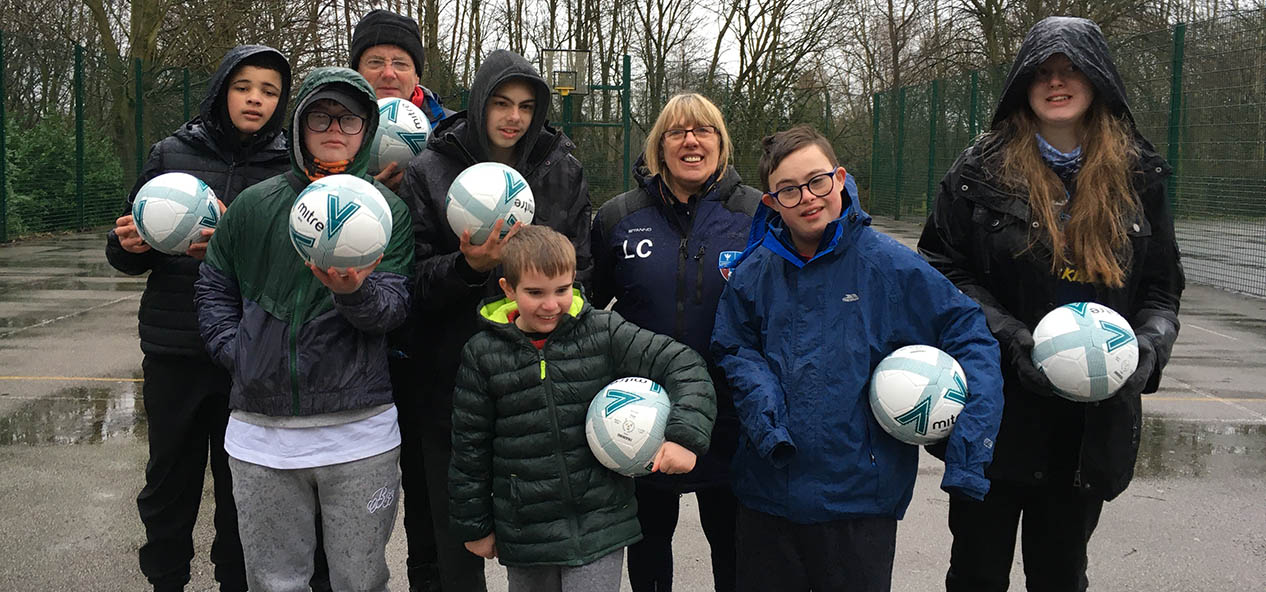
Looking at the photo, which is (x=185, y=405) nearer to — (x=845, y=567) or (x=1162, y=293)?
(x=845, y=567)

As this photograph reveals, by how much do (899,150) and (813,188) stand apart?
69.5 ft

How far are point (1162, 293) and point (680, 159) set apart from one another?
1.61 metres

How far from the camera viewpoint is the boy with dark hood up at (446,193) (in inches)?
131

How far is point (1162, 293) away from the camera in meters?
3.09

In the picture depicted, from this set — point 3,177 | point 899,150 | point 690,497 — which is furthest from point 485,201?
point 899,150

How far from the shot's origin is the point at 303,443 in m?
2.95

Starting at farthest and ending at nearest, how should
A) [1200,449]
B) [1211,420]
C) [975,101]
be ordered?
[975,101], [1211,420], [1200,449]

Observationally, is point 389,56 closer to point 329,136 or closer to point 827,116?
point 329,136

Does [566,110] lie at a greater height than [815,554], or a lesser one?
greater

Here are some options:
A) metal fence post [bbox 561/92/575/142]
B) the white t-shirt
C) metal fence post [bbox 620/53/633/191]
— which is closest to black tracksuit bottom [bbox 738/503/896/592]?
the white t-shirt

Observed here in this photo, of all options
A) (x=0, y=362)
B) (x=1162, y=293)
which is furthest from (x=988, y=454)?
(x=0, y=362)

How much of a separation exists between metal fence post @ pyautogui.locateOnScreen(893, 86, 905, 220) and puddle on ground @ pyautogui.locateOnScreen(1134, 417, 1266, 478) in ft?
56.1

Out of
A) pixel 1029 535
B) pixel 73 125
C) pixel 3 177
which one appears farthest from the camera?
pixel 73 125

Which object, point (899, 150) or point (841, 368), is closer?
point (841, 368)
